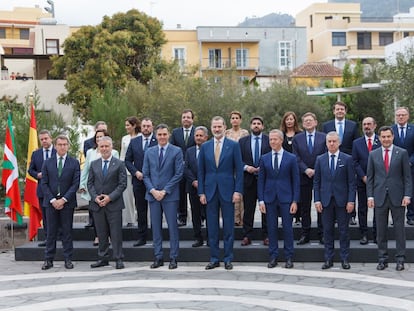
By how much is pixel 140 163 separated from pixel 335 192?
122 inches

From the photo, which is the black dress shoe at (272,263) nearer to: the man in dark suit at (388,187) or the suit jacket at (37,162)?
the man in dark suit at (388,187)

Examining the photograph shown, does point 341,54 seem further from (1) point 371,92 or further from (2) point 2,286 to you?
(2) point 2,286

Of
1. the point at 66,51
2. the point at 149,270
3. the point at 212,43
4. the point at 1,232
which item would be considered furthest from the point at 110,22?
the point at 149,270

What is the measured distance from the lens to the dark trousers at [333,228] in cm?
999

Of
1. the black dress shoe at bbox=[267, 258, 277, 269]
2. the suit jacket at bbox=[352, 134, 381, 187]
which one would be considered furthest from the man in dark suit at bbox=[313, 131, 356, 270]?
the suit jacket at bbox=[352, 134, 381, 187]

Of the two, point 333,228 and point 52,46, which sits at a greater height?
point 52,46

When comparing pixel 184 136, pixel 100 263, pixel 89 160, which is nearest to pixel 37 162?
pixel 89 160

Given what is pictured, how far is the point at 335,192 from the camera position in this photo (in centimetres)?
1000

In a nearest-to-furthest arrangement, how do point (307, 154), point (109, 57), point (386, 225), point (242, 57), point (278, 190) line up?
point (386, 225) < point (278, 190) < point (307, 154) < point (109, 57) < point (242, 57)

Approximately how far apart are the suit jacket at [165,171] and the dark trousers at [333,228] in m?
2.17

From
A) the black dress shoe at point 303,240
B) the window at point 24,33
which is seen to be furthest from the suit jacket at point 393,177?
the window at point 24,33

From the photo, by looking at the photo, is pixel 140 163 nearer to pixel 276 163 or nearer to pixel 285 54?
pixel 276 163

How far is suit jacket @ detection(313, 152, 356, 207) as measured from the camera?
9984mm

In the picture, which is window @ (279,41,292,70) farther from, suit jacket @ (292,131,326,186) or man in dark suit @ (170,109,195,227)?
suit jacket @ (292,131,326,186)
